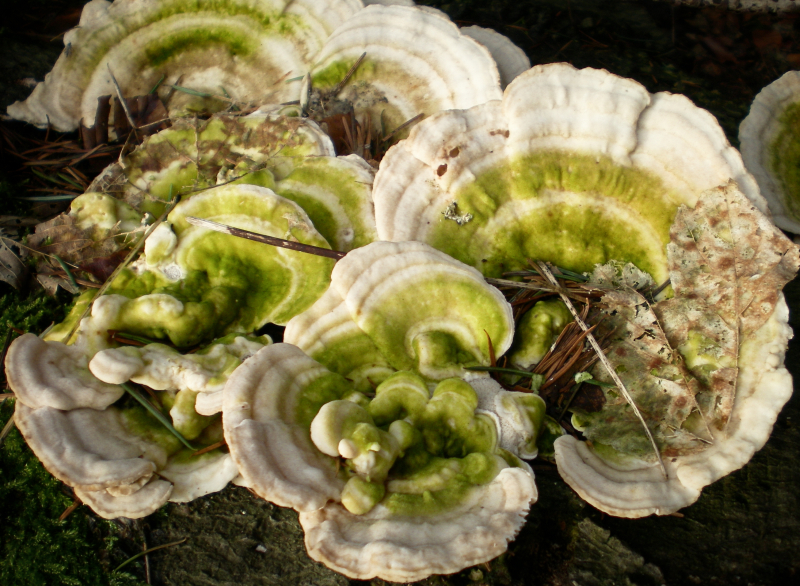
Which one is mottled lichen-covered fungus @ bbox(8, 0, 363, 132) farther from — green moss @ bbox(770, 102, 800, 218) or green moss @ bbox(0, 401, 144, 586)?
green moss @ bbox(770, 102, 800, 218)

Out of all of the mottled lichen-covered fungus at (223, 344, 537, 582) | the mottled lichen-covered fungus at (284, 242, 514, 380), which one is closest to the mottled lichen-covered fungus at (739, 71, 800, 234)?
the mottled lichen-covered fungus at (284, 242, 514, 380)

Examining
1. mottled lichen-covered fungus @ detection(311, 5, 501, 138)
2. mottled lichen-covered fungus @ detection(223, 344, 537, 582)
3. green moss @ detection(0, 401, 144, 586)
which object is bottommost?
green moss @ detection(0, 401, 144, 586)

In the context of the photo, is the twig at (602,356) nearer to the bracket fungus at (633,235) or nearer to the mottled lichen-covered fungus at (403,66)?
the bracket fungus at (633,235)

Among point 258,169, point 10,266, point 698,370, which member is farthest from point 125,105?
point 698,370

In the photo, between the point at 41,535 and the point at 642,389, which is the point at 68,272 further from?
the point at 642,389

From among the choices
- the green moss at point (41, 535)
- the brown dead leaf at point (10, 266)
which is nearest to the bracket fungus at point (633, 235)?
the green moss at point (41, 535)

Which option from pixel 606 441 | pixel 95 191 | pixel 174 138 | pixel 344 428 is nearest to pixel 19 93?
pixel 95 191

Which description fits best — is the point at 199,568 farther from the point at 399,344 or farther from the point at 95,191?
the point at 95,191
